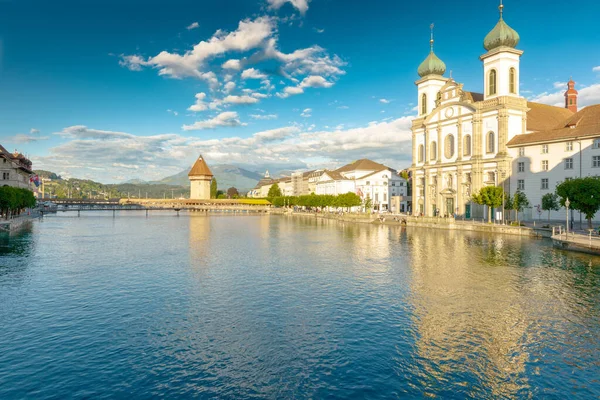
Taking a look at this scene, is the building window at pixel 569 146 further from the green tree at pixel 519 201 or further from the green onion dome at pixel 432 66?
the green onion dome at pixel 432 66

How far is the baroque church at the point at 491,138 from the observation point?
190ft

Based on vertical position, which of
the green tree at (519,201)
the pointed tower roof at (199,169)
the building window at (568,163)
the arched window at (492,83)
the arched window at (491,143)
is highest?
the arched window at (492,83)

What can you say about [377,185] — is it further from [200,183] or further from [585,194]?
[200,183]

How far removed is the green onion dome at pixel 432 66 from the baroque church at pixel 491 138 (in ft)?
0.65

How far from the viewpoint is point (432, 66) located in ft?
282

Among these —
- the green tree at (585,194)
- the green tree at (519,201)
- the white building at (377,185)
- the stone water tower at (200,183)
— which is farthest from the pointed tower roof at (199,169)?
the green tree at (585,194)

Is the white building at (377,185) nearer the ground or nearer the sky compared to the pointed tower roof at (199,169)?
nearer the ground

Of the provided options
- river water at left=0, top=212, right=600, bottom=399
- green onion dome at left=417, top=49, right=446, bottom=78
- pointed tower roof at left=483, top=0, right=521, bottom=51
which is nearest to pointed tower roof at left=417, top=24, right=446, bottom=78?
green onion dome at left=417, top=49, right=446, bottom=78

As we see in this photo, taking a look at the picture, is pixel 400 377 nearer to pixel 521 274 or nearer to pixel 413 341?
pixel 413 341

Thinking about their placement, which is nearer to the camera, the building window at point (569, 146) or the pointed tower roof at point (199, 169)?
the building window at point (569, 146)

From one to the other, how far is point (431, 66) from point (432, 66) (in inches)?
7.8

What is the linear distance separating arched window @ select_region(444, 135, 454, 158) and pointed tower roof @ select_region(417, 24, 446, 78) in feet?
57.0

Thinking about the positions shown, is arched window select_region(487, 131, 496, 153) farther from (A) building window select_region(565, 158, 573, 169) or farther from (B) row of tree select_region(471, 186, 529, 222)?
(A) building window select_region(565, 158, 573, 169)

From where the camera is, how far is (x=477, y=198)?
63.1 metres
